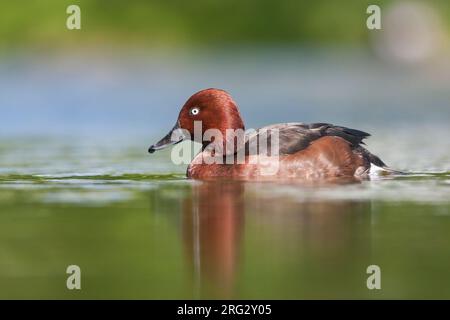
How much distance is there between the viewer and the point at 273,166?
11.7 m

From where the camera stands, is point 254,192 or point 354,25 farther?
point 354,25

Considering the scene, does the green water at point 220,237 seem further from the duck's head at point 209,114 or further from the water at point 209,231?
the duck's head at point 209,114

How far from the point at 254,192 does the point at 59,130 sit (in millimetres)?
8008

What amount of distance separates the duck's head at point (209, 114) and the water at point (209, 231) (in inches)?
21.7

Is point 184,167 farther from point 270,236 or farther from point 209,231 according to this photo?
point 270,236

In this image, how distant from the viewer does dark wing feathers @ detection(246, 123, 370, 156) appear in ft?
38.3

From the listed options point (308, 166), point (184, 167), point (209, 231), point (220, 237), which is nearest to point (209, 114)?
point (308, 166)

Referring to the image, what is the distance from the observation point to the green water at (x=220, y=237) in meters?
7.15

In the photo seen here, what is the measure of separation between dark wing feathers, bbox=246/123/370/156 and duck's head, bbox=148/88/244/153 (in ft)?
1.04

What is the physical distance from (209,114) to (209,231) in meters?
3.70

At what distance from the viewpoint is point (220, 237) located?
8.45 meters
